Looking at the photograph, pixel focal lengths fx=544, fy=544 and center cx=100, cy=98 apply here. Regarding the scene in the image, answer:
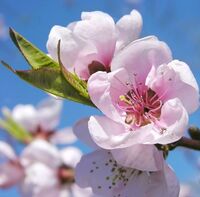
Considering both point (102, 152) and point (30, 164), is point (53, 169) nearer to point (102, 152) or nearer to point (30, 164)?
point (30, 164)

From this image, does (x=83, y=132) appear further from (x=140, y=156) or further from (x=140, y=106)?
(x=140, y=156)

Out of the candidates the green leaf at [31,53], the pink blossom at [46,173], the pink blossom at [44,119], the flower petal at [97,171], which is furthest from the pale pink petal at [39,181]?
the green leaf at [31,53]

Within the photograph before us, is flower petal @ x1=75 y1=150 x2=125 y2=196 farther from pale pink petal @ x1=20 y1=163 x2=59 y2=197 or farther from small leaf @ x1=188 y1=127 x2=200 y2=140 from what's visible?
pale pink petal @ x1=20 y1=163 x2=59 y2=197

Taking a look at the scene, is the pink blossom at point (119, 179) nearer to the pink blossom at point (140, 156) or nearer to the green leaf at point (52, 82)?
the pink blossom at point (140, 156)

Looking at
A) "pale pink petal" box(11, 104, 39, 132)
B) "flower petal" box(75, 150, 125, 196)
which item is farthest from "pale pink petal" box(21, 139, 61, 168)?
"flower petal" box(75, 150, 125, 196)

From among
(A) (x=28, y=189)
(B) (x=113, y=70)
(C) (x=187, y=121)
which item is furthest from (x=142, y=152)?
(A) (x=28, y=189)
